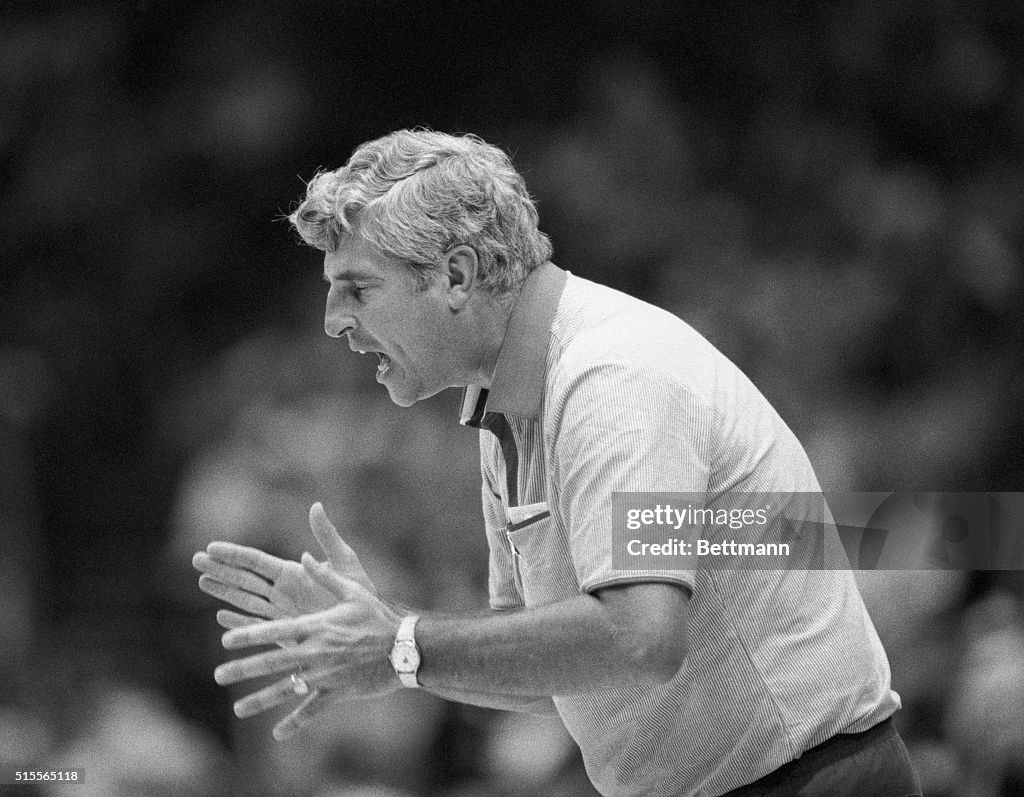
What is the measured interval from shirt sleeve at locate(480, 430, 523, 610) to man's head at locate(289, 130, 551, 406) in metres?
0.13

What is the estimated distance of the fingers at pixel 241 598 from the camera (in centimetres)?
142

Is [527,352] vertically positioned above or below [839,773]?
above

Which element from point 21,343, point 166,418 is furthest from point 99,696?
point 21,343

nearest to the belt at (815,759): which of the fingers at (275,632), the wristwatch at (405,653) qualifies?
the wristwatch at (405,653)

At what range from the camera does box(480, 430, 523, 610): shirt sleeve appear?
1.52m

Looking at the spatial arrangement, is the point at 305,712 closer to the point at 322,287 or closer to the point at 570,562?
the point at 570,562

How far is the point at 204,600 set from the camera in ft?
10.3

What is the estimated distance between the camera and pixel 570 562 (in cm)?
135

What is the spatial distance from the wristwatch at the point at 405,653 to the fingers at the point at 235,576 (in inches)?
10.6

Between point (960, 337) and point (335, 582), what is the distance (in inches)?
100

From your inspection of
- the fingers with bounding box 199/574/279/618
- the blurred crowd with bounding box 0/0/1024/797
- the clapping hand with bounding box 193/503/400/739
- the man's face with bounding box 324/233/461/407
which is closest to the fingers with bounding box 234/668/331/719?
the clapping hand with bounding box 193/503/400/739

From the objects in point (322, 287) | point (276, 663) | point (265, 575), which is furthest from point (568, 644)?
point (322, 287)

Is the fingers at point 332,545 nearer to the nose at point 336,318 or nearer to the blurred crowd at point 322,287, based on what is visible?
the nose at point 336,318

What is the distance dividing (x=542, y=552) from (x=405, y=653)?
0.23m
